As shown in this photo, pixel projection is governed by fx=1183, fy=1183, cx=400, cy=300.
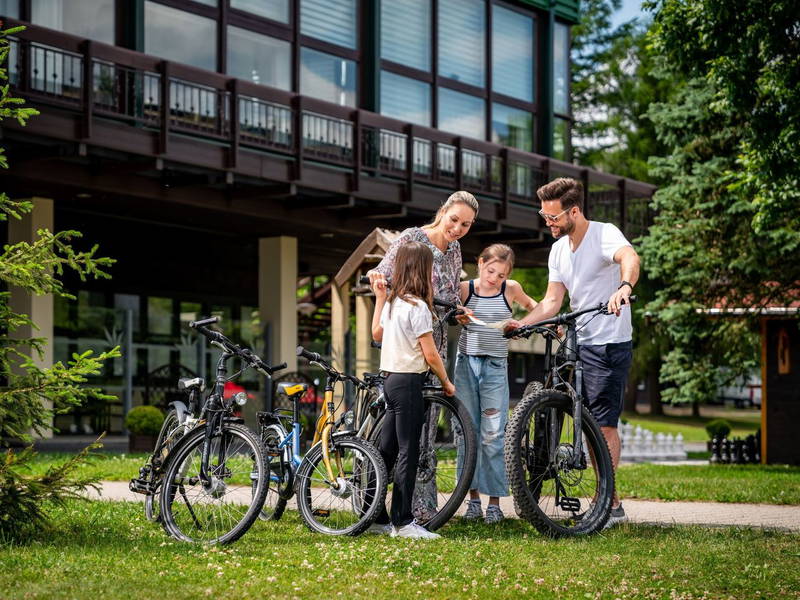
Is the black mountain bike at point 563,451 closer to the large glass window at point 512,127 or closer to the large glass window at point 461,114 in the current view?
the large glass window at point 461,114

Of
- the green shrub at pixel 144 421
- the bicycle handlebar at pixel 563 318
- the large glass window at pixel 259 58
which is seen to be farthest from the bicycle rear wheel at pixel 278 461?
the large glass window at pixel 259 58

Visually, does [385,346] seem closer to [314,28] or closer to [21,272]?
[21,272]

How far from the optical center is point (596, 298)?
7.98 m

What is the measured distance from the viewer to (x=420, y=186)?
21844 millimetres

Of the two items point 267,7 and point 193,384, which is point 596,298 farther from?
point 267,7

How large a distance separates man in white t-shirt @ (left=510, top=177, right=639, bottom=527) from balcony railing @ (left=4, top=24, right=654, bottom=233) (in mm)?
9854

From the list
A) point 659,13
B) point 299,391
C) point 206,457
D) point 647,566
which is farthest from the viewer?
point 659,13

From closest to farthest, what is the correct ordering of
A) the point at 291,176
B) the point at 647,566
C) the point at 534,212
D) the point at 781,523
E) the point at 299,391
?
the point at 647,566 < the point at 299,391 < the point at 781,523 < the point at 291,176 < the point at 534,212

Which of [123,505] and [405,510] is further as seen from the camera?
[123,505]

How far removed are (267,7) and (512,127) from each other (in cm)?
709

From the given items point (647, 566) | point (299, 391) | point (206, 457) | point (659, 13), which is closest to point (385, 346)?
point (299, 391)

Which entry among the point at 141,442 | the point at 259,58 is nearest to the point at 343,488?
the point at 141,442

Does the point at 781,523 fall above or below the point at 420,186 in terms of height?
below

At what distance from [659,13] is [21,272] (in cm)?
1151
